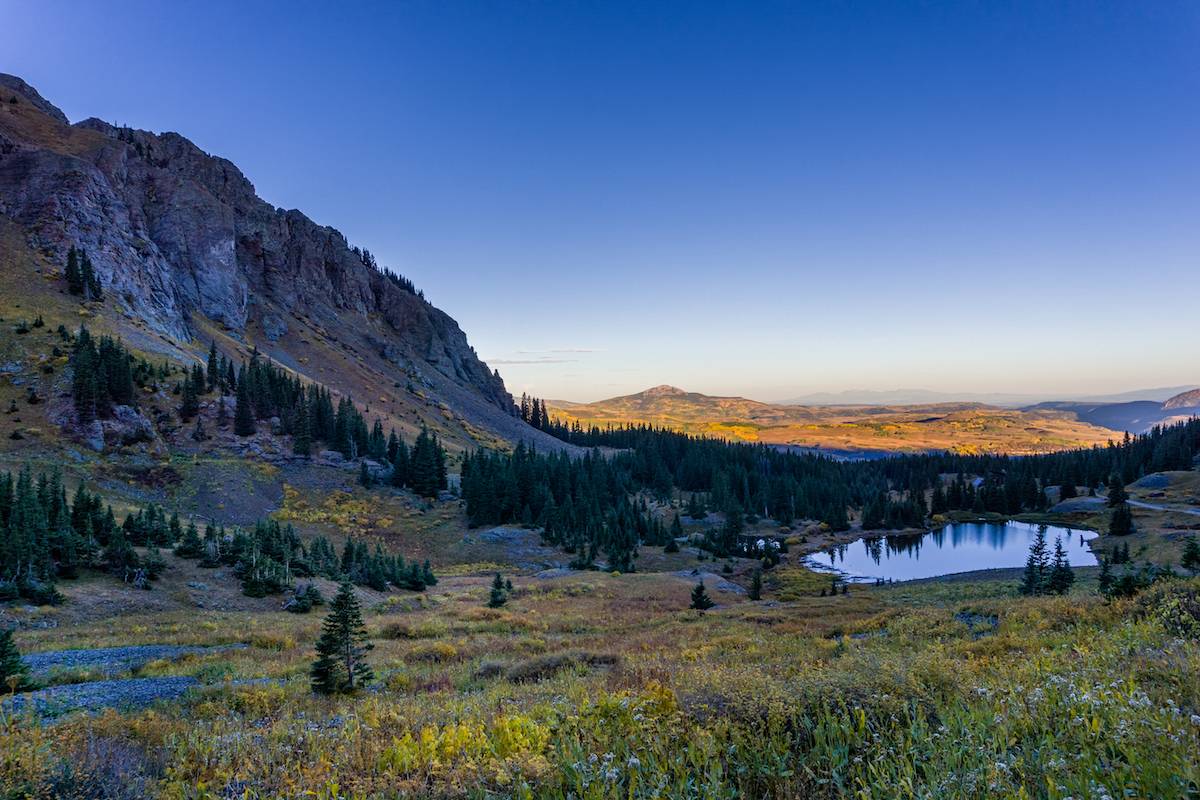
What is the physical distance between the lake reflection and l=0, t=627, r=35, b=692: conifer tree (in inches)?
2896

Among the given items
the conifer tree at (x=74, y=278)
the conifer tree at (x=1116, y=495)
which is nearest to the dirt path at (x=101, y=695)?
the conifer tree at (x=74, y=278)

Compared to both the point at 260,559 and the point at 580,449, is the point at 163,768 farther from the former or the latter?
the point at 580,449

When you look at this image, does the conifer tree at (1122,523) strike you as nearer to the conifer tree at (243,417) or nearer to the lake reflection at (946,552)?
the lake reflection at (946,552)

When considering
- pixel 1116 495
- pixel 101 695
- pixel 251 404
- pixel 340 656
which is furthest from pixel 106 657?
pixel 1116 495

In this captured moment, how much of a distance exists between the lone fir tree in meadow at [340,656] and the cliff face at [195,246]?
98097 millimetres

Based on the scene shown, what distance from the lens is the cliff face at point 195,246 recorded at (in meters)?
90.1

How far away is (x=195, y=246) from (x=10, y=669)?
14379 centimetres

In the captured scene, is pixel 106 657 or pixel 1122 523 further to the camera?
pixel 1122 523

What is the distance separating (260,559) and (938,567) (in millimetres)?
81372

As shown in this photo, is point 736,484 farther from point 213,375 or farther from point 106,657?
point 106,657

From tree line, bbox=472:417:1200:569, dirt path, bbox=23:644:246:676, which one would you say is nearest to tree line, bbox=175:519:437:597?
dirt path, bbox=23:644:246:676

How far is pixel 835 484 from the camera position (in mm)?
132500

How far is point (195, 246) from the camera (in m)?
125

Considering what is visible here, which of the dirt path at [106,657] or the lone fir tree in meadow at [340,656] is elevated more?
the lone fir tree in meadow at [340,656]
